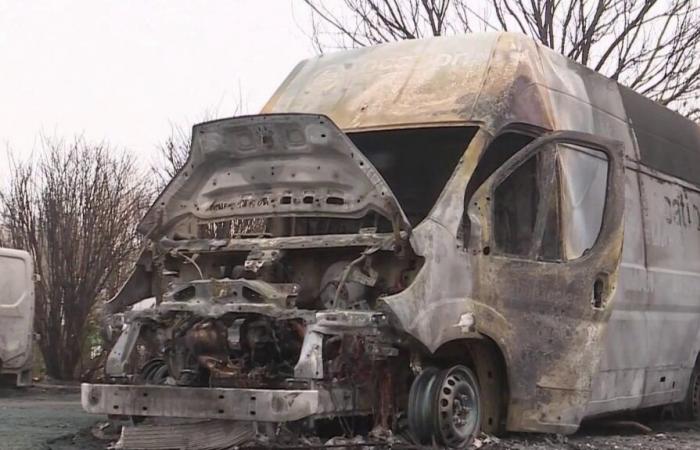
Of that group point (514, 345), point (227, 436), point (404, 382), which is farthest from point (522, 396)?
point (227, 436)

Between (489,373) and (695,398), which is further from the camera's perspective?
(695,398)

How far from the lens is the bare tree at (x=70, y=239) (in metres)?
17.3

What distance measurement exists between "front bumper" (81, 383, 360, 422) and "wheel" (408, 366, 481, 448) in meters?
0.39

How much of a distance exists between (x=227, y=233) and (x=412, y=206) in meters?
1.82

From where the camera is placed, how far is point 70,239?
57.3 feet

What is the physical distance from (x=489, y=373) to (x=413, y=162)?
1891mm

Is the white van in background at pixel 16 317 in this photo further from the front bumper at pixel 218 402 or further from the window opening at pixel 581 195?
the window opening at pixel 581 195

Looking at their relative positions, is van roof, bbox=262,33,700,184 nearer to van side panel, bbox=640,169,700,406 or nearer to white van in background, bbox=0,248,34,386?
van side panel, bbox=640,169,700,406

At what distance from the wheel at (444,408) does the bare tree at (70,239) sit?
11.1m

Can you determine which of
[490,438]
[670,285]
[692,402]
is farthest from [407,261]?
[692,402]

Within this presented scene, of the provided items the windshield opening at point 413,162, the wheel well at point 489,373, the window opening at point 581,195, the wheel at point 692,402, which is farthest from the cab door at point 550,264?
the wheel at point 692,402

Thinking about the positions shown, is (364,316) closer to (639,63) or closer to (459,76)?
(459,76)

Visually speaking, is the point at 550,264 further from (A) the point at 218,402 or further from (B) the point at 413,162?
(A) the point at 218,402

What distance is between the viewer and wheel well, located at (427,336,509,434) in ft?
24.5
